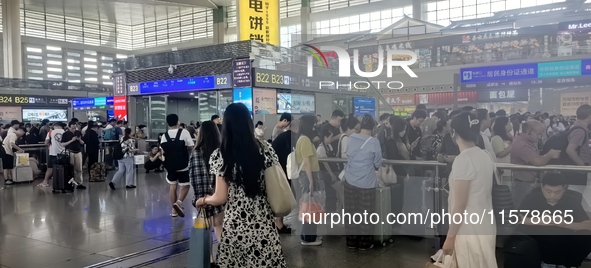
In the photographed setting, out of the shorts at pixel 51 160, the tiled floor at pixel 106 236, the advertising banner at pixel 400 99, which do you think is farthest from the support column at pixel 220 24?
the advertising banner at pixel 400 99

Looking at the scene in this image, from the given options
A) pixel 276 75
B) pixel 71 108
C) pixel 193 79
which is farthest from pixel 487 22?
pixel 71 108

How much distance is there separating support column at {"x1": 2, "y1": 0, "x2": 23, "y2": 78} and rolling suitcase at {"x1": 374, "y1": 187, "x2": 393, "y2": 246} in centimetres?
2673

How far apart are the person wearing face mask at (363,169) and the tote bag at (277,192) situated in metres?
2.08

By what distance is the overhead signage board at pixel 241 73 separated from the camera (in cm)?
1249

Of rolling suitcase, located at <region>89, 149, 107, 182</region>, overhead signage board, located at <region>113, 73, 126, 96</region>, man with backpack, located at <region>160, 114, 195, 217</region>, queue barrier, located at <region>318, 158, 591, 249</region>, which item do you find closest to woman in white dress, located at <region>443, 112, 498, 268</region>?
queue barrier, located at <region>318, 158, 591, 249</region>

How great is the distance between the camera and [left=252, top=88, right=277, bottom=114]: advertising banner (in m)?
12.5

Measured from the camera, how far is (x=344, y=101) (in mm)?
5434

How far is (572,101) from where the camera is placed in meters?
4.35

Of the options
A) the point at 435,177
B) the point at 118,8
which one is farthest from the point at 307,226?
the point at 118,8

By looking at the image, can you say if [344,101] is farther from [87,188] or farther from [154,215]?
[87,188]

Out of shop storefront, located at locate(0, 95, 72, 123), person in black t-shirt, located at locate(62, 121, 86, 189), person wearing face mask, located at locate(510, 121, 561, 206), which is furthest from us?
shop storefront, located at locate(0, 95, 72, 123)

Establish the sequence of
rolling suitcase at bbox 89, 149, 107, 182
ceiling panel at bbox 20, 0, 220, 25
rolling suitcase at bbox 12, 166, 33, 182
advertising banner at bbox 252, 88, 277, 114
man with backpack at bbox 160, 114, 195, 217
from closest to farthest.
→ man with backpack at bbox 160, 114, 195, 217
rolling suitcase at bbox 12, 166, 33, 182
rolling suitcase at bbox 89, 149, 107, 182
advertising banner at bbox 252, 88, 277, 114
ceiling panel at bbox 20, 0, 220, 25

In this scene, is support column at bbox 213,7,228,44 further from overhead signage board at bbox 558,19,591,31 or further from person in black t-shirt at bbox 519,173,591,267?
person in black t-shirt at bbox 519,173,591,267

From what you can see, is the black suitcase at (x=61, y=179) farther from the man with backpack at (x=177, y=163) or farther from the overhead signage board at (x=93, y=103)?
the overhead signage board at (x=93, y=103)
